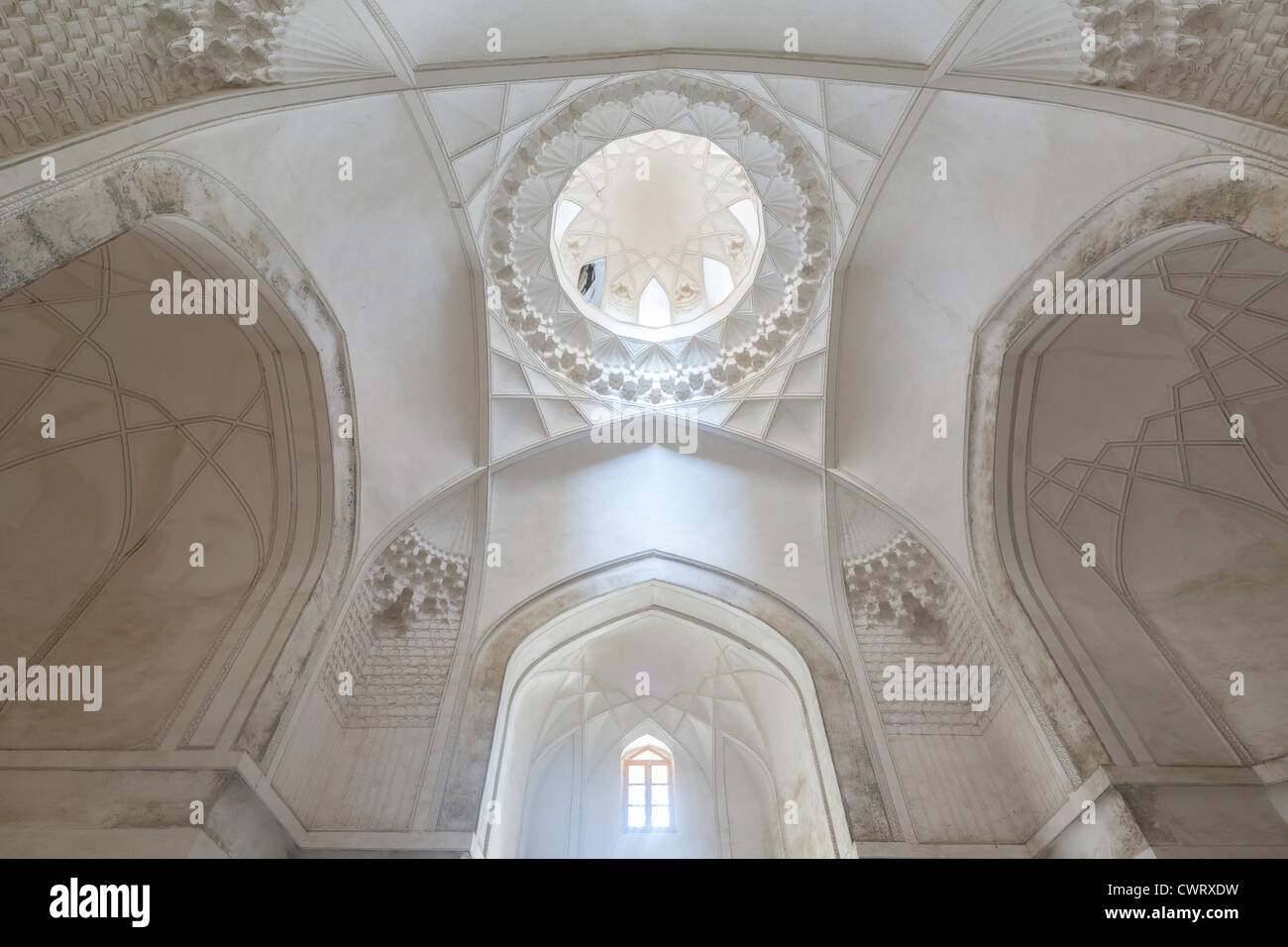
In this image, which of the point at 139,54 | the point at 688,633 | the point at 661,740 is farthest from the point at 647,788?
the point at 139,54

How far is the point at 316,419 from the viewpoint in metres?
6.92

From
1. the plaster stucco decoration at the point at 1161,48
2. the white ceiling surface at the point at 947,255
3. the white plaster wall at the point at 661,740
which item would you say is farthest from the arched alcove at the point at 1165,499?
the white plaster wall at the point at 661,740

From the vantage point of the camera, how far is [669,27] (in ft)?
19.9

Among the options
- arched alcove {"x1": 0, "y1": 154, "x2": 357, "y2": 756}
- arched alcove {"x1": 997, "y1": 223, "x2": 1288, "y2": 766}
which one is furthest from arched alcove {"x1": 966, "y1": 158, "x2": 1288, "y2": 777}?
arched alcove {"x1": 0, "y1": 154, "x2": 357, "y2": 756}

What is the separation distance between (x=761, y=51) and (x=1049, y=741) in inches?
238

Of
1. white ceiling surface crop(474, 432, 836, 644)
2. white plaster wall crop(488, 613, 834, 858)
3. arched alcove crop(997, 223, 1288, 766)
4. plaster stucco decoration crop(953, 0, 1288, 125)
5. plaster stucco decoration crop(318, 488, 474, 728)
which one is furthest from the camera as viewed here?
white plaster wall crop(488, 613, 834, 858)

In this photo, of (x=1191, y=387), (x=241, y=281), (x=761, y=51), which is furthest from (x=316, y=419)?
(x=1191, y=387)

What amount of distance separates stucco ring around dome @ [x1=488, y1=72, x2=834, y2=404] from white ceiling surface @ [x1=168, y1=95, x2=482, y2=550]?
770 mm

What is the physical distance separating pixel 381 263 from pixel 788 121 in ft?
13.3

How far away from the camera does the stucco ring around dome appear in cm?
720

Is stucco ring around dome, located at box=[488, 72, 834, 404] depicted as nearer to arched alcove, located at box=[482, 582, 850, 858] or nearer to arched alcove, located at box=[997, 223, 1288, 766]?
arched alcove, located at box=[997, 223, 1288, 766]

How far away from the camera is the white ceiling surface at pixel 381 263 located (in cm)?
544

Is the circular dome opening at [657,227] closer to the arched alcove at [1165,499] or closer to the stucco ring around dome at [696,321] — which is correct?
the stucco ring around dome at [696,321]

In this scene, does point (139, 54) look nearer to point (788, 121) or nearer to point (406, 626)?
point (788, 121)
